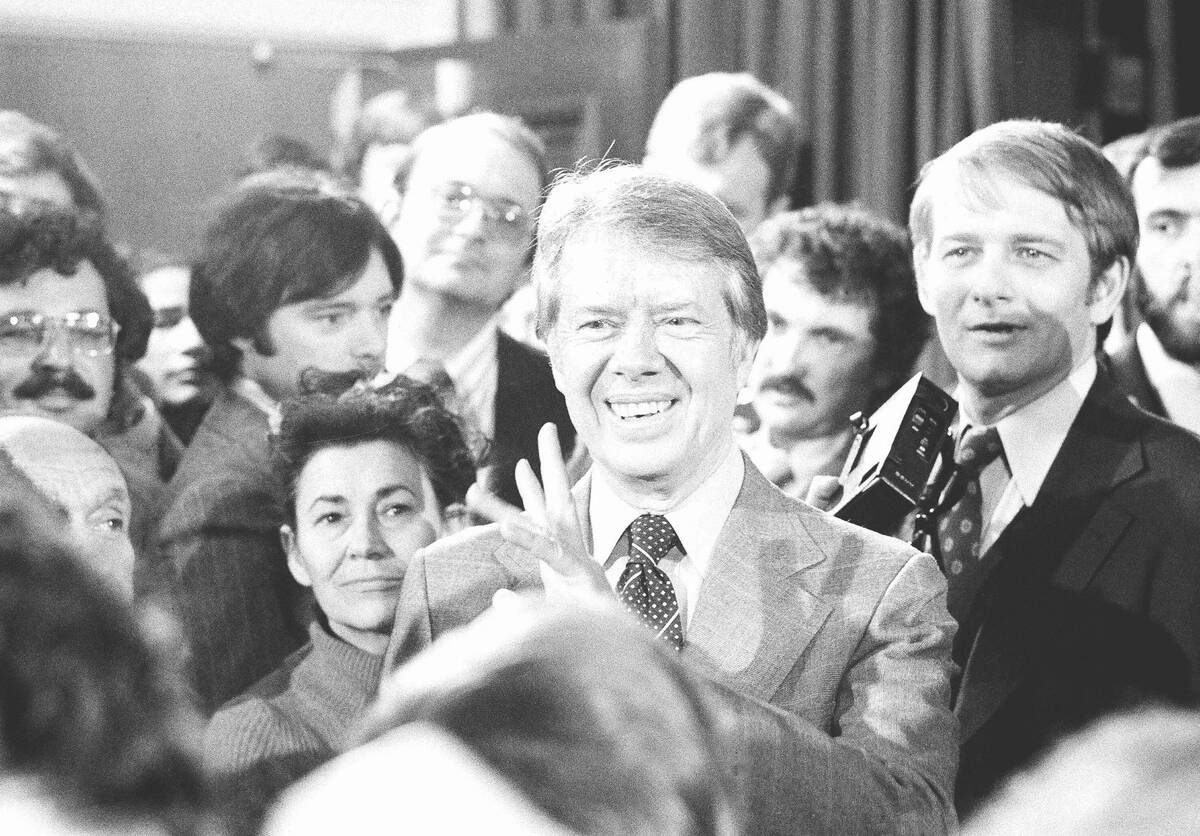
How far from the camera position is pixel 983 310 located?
2334 millimetres

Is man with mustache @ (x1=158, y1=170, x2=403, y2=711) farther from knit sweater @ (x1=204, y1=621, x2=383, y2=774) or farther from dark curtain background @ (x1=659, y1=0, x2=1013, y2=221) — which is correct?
dark curtain background @ (x1=659, y1=0, x2=1013, y2=221)

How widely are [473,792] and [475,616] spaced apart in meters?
1.17

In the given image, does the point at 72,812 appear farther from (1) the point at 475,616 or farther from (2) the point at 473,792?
(1) the point at 475,616

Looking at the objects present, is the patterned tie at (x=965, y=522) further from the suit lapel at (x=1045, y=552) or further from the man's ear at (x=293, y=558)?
the man's ear at (x=293, y=558)

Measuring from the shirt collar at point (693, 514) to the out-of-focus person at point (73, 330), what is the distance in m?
0.85

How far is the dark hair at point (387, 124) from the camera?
4.46 metres

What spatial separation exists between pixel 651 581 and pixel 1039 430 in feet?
2.29

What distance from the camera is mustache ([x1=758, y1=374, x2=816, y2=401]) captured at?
2994 millimetres

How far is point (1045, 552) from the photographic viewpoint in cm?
221

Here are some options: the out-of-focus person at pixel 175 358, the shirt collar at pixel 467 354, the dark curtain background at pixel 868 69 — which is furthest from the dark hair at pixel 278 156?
the shirt collar at pixel 467 354

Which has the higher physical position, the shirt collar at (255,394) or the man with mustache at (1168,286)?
the man with mustache at (1168,286)

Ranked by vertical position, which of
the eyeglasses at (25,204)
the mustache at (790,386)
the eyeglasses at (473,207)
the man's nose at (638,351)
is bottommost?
the mustache at (790,386)

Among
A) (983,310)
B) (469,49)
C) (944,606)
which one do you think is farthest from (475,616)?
(469,49)

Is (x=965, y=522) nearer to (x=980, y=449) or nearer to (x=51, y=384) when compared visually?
(x=980, y=449)
